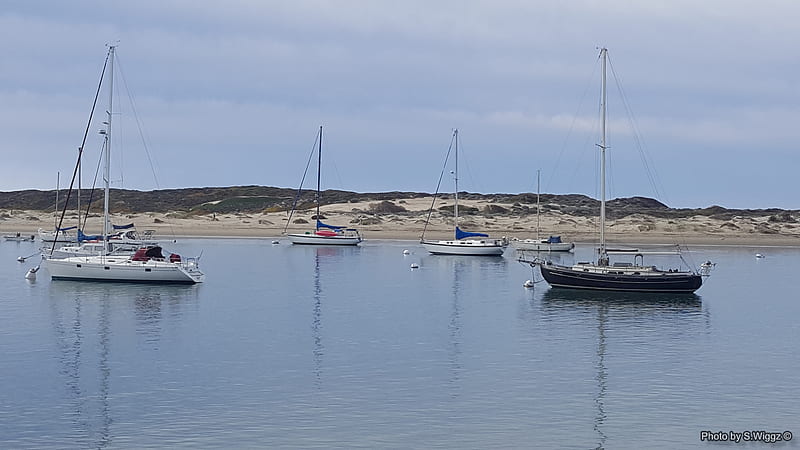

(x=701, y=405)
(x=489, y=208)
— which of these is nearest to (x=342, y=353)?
(x=701, y=405)

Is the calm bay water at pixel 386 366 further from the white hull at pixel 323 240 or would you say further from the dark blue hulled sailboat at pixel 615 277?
the white hull at pixel 323 240

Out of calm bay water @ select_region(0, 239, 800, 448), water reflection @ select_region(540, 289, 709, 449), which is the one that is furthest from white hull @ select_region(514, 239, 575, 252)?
water reflection @ select_region(540, 289, 709, 449)

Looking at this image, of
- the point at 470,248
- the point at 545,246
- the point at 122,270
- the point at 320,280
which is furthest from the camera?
the point at 545,246

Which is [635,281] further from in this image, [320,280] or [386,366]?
[386,366]

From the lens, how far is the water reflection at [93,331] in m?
17.8

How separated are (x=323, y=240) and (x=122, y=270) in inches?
Answer: 1472

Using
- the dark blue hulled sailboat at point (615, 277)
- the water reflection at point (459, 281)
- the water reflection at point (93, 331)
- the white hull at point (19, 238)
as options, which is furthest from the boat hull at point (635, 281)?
the white hull at point (19, 238)

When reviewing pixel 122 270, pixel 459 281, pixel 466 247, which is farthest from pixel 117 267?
pixel 466 247

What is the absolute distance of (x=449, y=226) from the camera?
90562 millimetres

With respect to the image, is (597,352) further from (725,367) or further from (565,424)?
(565,424)

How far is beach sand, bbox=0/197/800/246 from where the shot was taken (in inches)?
3359

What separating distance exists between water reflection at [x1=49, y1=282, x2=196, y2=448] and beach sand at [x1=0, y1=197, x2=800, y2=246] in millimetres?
44029

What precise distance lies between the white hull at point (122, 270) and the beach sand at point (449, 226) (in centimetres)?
4108

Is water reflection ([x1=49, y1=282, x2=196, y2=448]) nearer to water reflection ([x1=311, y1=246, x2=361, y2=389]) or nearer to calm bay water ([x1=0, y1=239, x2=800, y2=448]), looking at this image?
calm bay water ([x1=0, y1=239, x2=800, y2=448])
